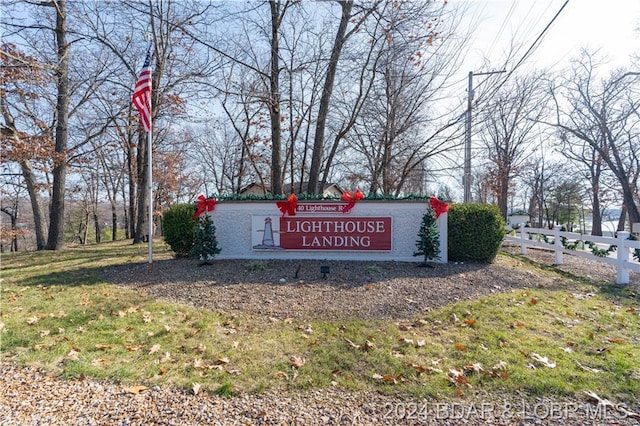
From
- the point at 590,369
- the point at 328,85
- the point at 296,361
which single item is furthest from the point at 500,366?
the point at 328,85

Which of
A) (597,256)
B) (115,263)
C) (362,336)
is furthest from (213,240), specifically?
(597,256)

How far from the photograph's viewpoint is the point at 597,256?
26.0 ft

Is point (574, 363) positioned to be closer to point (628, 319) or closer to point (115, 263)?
point (628, 319)

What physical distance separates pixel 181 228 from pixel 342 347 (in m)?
5.90

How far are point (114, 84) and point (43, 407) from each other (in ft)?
50.5

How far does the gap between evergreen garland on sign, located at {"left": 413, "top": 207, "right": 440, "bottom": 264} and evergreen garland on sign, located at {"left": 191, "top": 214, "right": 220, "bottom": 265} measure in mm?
4815

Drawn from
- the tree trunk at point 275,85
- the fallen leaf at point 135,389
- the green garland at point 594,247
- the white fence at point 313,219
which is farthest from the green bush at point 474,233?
the fallen leaf at point 135,389

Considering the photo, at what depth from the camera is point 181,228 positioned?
7945 millimetres

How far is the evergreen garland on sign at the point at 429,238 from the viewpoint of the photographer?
7.27 m

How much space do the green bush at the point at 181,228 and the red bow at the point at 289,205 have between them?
218 cm

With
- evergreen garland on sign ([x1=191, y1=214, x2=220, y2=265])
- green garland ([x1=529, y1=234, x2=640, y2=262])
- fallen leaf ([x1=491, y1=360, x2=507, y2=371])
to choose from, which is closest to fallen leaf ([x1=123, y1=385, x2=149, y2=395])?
fallen leaf ([x1=491, y1=360, x2=507, y2=371])

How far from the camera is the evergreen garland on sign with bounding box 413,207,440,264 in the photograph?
23.9 feet

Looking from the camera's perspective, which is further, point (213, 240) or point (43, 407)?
point (213, 240)

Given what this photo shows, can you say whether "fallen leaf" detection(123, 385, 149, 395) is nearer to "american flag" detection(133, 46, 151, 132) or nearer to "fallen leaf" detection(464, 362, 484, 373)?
"fallen leaf" detection(464, 362, 484, 373)
